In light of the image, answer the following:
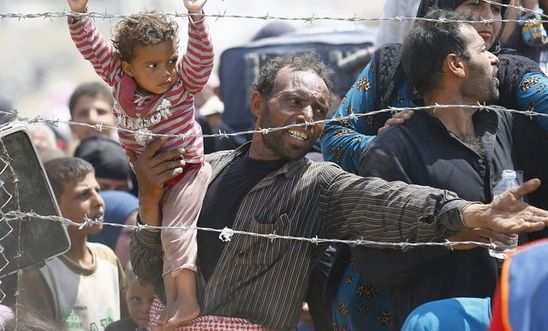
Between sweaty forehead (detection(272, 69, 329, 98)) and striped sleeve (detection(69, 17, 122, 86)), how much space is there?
1.91ft

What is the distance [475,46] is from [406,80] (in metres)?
0.35

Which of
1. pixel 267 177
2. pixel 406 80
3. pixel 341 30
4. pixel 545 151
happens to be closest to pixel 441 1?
pixel 406 80

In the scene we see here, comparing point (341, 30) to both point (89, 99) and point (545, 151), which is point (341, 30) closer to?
point (89, 99)

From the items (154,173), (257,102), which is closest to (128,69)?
(154,173)

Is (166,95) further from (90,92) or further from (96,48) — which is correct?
(90,92)

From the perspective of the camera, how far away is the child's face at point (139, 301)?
552 cm

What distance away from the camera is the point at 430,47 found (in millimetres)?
4723

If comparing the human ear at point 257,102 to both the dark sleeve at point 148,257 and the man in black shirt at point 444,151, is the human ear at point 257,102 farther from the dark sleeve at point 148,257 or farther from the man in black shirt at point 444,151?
the dark sleeve at point 148,257

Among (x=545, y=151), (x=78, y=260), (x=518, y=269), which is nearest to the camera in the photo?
(x=518, y=269)

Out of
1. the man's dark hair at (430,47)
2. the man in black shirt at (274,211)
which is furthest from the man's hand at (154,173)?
the man's dark hair at (430,47)

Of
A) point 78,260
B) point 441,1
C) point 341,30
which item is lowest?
point 78,260

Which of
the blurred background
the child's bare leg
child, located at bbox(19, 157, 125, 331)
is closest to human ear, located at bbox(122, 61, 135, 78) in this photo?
the child's bare leg

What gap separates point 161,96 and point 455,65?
3.35 feet

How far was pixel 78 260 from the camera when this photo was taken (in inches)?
240
